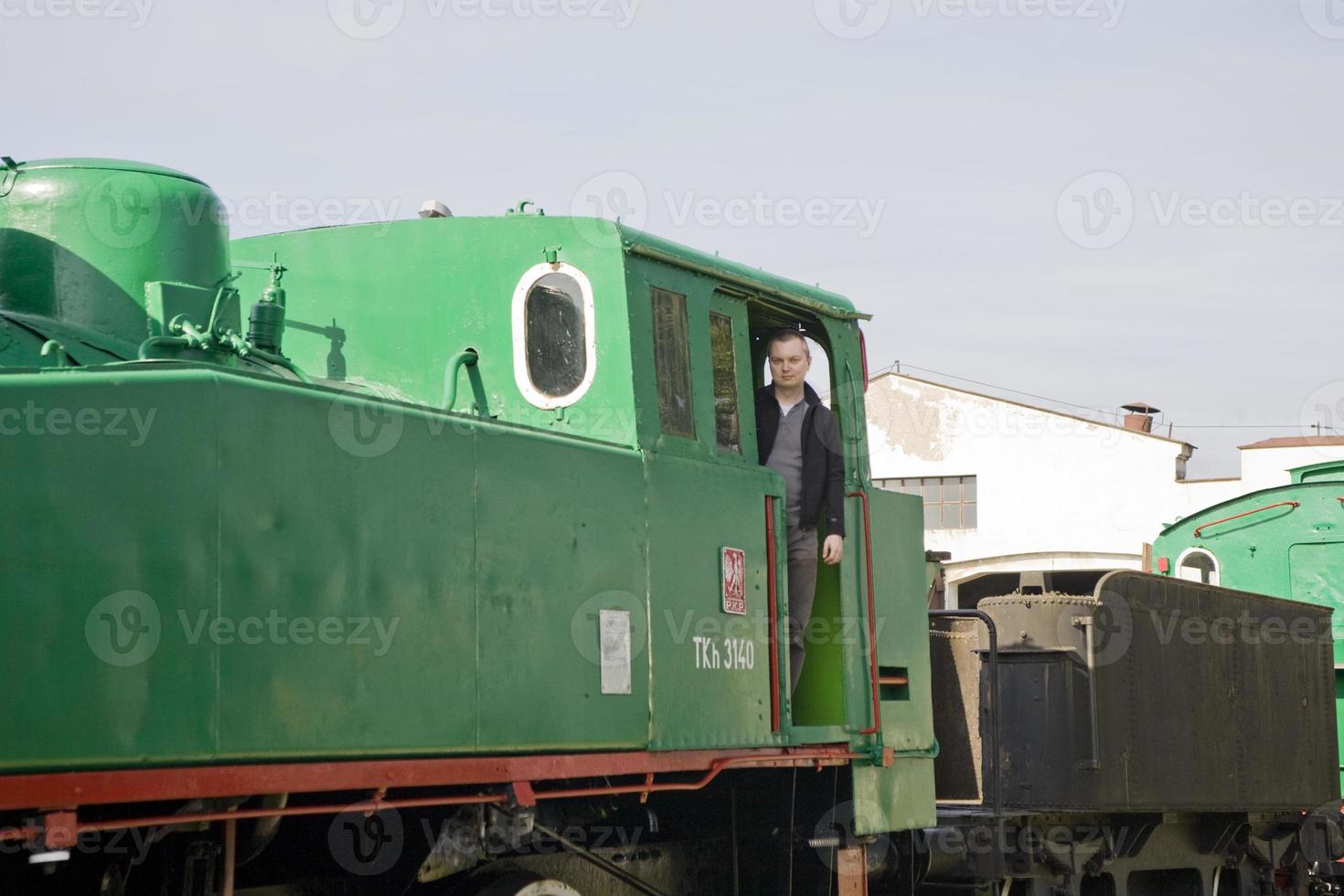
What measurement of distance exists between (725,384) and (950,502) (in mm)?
29454

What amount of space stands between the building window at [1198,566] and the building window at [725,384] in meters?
10.7

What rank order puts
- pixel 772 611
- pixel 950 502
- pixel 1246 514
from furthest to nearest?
pixel 950 502 < pixel 1246 514 < pixel 772 611

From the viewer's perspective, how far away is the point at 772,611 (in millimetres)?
6555

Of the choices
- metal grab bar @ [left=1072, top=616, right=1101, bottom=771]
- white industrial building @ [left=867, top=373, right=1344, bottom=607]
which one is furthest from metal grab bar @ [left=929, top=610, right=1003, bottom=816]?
white industrial building @ [left=867, top=373, right=1344, bottom=607]

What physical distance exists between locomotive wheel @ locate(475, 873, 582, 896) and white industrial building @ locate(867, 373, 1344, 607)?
26844 millimetres

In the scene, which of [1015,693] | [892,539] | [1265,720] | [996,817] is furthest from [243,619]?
[1265,720]

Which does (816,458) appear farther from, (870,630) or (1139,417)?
Answer: (1139,417)

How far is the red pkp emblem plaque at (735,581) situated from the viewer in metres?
6.26

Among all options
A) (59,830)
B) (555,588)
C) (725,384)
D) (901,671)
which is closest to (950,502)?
(901,671)

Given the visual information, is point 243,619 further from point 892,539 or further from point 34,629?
point 892,539

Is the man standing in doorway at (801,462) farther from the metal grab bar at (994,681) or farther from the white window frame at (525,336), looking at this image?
the metal grab bar at (994,681)

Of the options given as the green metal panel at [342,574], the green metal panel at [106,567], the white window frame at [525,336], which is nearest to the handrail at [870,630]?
the white window frame at [525,336]

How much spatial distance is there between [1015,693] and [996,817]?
3.82 ft

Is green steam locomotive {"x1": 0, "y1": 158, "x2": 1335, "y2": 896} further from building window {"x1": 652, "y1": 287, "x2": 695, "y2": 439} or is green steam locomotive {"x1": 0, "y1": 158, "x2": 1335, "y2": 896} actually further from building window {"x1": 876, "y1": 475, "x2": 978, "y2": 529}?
building window {"x1": 876, "y1": 475, "x2": 978, "y2": 529}
